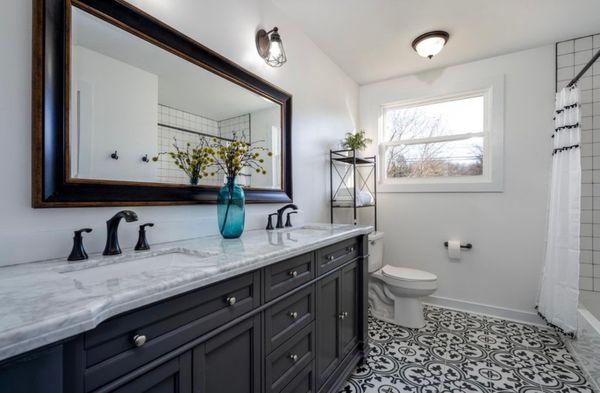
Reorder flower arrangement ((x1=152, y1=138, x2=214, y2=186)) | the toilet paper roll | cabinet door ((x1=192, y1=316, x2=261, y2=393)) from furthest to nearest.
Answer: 1. the toilet paper roll
2. flower arrangement ((x1=152, y1=138, x2=214, y2=186))
3. cabinet door ((x1=192, y1=316, x2=261, y2=393))

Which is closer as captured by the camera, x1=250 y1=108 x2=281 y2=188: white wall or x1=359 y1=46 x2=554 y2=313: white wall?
x1=250 y1=108 x2=281 y2=188: white wall

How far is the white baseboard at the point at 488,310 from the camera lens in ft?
8.01

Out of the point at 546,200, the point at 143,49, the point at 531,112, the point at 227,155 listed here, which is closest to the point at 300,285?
the point at 227,155

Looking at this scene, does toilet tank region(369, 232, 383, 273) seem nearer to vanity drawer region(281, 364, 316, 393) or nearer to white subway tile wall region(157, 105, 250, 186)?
vanity drawer region(281, 364, 316, 393)

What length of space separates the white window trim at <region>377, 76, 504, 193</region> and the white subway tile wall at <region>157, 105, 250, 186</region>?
6.89 ft

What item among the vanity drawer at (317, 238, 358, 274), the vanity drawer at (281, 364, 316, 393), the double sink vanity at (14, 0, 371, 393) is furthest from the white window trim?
the vanity drawer at (281, 364, 316, 393)

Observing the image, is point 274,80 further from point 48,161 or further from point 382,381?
point 382,381

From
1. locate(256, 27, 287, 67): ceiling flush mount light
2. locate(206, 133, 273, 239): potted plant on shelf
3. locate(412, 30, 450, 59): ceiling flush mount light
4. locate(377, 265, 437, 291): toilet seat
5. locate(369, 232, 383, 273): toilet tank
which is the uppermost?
locate(412, 30, 450, 59): ceiling flush mount light

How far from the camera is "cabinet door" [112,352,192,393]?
63cm

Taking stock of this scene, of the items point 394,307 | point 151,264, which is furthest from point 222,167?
point 394,307

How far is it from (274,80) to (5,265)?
5.41 ft

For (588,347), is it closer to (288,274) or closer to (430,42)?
(288,274)

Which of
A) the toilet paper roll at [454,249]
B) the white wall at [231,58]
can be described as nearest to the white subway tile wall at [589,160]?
the toilet paper roll at [454,249]

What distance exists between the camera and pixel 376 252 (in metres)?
2.64
